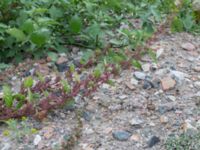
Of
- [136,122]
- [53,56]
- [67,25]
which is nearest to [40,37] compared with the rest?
[53,56]

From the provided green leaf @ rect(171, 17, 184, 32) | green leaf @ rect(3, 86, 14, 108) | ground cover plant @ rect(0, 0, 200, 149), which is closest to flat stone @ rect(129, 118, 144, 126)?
ground cover plant @ rect(0, 0, 200, 149)

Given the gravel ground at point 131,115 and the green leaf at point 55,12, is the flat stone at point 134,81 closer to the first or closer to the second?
→ the gravel ground at point 131,115

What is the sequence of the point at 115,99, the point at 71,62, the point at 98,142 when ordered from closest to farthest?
1. the point at 98,142
2. the point at 115,99
3. the point at 71,62

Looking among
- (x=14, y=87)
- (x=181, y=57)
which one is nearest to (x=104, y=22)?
(x=181, y=57)

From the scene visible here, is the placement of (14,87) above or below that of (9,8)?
below

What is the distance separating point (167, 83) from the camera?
2908mm

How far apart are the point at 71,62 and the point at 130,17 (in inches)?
23.7

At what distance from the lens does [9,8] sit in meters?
3.16

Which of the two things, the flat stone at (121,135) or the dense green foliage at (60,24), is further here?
the dense green foliage at (60,24)

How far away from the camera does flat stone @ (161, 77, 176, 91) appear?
9.47ft

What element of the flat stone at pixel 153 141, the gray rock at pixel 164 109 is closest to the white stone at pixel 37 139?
the flat stone at pixel 153 141

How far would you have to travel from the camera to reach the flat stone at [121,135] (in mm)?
2535

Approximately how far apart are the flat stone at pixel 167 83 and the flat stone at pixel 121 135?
1.40ft

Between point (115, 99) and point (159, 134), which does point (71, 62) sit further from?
point (159, 134)
